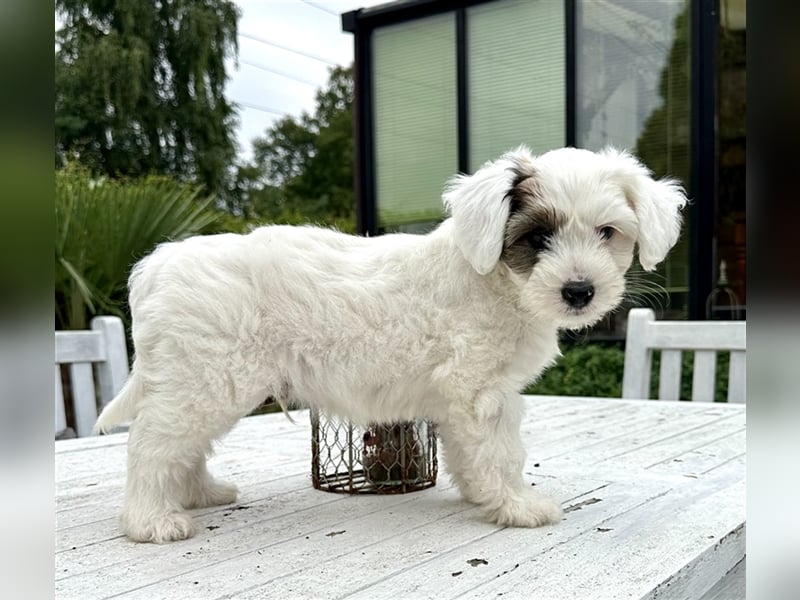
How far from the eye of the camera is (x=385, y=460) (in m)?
1.99

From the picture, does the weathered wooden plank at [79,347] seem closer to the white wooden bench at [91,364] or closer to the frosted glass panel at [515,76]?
the white wooden bench at [91,364]

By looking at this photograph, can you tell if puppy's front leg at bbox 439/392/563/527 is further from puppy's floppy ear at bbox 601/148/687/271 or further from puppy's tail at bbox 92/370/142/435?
puppy's tail at bbox 92/370/142/435

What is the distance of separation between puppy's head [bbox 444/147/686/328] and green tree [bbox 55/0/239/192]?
8.08 m

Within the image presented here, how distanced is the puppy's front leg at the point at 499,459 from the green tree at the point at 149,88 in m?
8.20

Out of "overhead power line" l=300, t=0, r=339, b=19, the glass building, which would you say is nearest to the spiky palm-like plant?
the glass building

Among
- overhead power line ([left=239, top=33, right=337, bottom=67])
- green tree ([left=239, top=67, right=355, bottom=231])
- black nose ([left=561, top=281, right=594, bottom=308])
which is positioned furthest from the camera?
green tree ([left=239, top=67, right=355, bottom=231])

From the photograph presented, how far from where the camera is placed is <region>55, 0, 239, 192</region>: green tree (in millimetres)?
8992

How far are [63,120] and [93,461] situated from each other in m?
7.66

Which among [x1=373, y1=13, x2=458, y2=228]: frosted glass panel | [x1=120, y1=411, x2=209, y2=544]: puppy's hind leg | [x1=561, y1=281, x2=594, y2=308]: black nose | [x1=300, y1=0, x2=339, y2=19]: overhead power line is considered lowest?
[x1=120, y1=411, x2=209, y2=544]: puppy's hind leg

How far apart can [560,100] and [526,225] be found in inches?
217

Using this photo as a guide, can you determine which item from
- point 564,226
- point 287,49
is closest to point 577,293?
point 564,226

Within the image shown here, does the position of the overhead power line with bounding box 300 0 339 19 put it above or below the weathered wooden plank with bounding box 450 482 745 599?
above

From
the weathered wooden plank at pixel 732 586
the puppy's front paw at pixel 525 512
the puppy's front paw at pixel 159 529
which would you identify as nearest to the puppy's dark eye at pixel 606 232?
the puppy's front paw at pixel 525 512

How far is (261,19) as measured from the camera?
1122 centimetres
